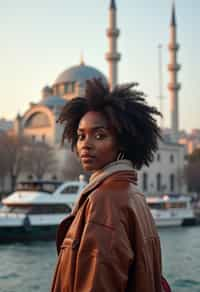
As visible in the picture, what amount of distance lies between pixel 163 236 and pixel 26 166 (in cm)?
1747

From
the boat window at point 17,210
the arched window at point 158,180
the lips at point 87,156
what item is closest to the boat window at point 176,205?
the boat window at point 17,210

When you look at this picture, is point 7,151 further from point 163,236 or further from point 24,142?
point 163,236

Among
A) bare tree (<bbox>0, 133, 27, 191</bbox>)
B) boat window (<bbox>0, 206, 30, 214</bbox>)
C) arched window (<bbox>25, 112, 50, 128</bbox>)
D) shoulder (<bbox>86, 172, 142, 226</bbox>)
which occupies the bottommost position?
boat window (<bbox>0, 206, 30, 214</bbox>)

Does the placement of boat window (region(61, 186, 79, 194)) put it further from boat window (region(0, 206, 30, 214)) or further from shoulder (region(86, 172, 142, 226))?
shoulder (region(86, 172, 142, 226))

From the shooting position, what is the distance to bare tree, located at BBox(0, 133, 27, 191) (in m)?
32.9

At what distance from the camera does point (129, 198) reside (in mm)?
1661

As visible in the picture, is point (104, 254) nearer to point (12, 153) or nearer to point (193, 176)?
point (12, 153)

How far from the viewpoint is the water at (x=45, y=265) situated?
9355mm

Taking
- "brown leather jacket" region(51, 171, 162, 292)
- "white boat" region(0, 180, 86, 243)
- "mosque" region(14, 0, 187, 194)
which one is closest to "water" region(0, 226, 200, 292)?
"white boat" region(0, 180, 86, 243)

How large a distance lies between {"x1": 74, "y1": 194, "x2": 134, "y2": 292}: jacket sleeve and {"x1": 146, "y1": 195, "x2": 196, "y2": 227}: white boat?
70.1ft

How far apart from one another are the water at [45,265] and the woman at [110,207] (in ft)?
24.0

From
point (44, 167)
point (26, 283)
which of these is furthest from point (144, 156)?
point (44, 167)

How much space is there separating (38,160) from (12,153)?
2750 millimetres

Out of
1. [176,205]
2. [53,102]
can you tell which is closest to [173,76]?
[53,102]
